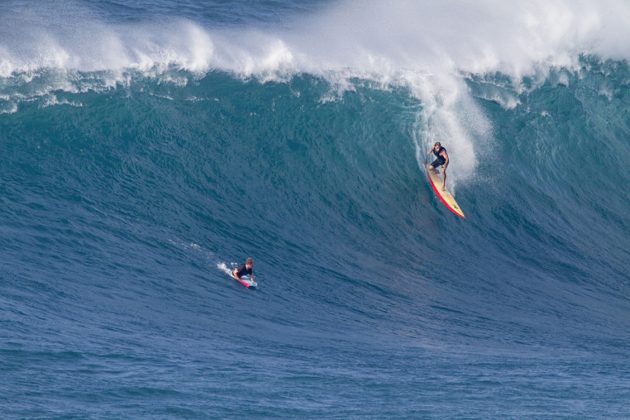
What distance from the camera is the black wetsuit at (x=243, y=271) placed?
943 inches

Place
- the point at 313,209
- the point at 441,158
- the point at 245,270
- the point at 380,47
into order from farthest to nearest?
the point at 380,47 < the point at 441,158 < the point at 313,209 < the point at 245,270

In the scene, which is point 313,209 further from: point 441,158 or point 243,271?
point 243,271

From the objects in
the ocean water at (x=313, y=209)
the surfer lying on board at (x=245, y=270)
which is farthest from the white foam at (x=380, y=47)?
the surfer lying on board at (x=245, y=270)

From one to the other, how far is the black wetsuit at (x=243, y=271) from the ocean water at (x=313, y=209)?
318 millimetres

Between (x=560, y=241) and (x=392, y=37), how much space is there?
9.43 metres

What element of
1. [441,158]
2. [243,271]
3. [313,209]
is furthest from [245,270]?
[441,158]

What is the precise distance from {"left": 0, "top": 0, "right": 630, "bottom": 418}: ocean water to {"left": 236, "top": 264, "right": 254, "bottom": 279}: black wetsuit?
1.04 feet

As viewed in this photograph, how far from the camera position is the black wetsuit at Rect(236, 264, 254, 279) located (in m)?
24.0

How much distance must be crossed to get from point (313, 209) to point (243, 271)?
4.44 meters

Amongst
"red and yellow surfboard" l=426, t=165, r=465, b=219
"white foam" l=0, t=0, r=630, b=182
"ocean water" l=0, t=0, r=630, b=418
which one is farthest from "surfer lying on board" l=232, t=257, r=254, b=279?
"white foam" l=0, t=0, r=630, b=182

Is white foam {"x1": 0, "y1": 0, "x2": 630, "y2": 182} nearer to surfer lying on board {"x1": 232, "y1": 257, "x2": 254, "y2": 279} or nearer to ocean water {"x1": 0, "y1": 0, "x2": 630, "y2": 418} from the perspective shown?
ocean water {"x1": 0, "y1": 0, "x2": 630, "y2": 418}

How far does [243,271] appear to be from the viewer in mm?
23969

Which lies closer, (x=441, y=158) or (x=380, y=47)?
(x=441, y=158)

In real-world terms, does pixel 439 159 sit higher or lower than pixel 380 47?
lower
